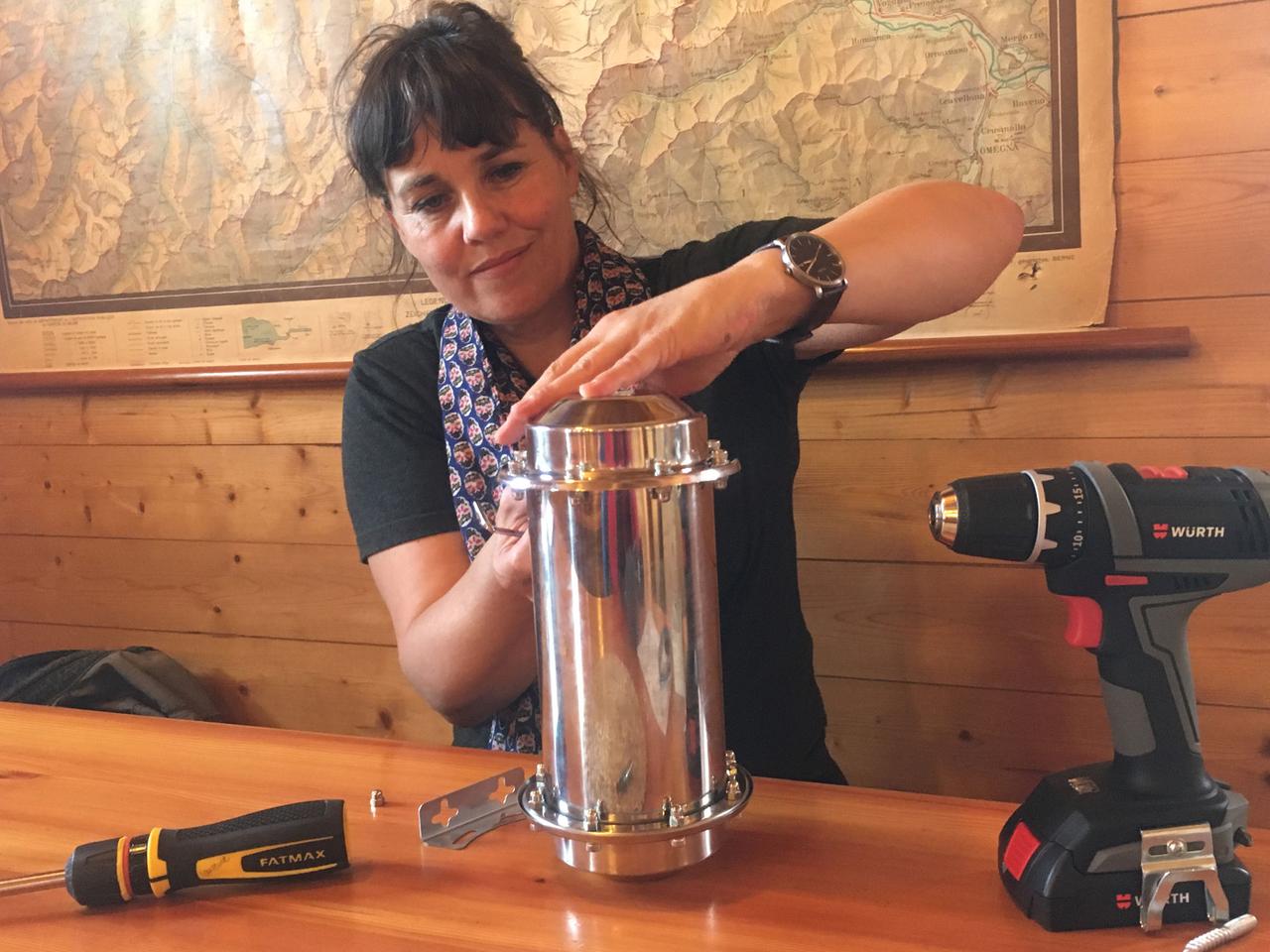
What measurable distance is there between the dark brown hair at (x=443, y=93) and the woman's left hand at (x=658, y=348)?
358 millimetres

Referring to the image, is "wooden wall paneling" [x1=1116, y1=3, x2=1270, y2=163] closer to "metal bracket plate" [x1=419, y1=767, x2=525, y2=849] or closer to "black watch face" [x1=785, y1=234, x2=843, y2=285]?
"black watch face" [x1=785, y1=234, x2=843, y2=285]

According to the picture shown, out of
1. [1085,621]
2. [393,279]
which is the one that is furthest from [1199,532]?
[393,279]

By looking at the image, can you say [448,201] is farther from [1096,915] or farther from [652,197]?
[1096,915]

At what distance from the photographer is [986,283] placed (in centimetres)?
92

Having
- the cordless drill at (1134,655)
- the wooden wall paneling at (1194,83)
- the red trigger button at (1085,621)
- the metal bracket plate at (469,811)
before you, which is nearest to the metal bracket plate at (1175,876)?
the cordless drill at (1134,655)

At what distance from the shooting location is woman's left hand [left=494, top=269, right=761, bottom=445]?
1.99ft

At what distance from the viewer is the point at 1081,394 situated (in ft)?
3.76

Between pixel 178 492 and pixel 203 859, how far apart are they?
1192 mm

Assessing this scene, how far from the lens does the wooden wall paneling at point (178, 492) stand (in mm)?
1553

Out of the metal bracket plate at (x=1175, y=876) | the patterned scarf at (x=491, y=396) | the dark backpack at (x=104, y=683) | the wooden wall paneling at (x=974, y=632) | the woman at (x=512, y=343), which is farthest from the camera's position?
the dark backpack at (x=104, y=683)

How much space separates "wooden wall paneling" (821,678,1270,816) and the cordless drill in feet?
2.30

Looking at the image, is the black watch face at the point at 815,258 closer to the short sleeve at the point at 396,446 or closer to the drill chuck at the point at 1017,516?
the drill chuck at the point at 1017,516

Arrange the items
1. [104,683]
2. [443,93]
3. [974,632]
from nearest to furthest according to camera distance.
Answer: [443,93], [974,632], [104,683]

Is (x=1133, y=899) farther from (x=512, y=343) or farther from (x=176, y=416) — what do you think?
(x=176, y=416)
